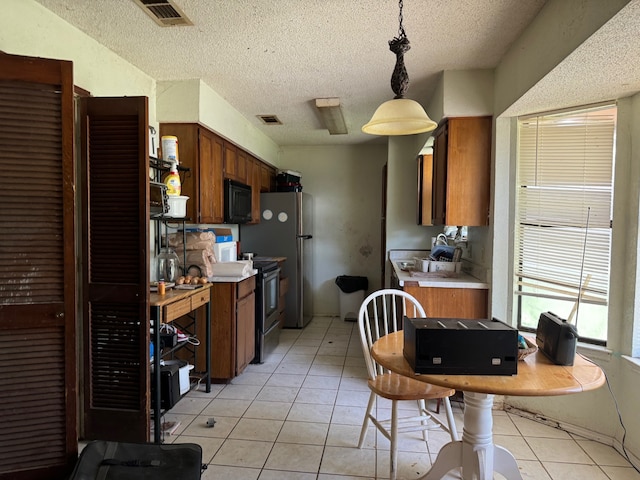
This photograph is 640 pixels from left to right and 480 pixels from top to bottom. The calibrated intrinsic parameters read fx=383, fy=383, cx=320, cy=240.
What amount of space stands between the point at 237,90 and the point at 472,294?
8.40ft

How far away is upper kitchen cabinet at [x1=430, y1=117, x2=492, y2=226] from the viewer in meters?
2.84

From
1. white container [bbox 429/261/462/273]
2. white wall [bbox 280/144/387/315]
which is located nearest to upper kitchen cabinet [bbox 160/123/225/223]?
white container [bbox 429/261/462/273]

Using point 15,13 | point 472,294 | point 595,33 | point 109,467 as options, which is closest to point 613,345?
point 472,294

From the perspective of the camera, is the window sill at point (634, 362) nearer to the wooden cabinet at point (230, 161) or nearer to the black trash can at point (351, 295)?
the black trash can at point (351, 295)

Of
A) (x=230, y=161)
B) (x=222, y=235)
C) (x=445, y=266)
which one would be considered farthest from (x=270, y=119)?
(x=445, y=266)

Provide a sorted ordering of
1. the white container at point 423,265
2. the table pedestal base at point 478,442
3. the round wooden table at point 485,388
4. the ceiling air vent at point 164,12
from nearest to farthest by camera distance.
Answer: the round wooden table at point 485,388, the table pedestal base at point 478,442, the ceiling air vent at point 164,12, the white container at point 423,265

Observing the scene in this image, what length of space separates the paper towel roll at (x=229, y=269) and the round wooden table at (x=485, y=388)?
1.65 metres

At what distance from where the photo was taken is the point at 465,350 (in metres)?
1.42

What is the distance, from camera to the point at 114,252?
221cm

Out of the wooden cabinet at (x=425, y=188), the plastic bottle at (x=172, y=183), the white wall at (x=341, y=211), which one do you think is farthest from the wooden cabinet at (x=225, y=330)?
the white wall at (x=341, y=211)

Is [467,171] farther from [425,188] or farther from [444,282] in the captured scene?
[425,188]

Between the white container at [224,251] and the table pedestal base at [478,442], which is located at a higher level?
the white container at [224,251]

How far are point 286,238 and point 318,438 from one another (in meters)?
2.77

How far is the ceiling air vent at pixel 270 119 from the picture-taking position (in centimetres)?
413
